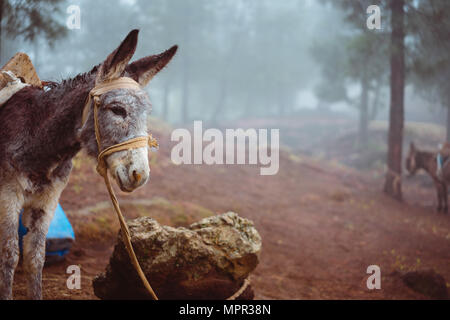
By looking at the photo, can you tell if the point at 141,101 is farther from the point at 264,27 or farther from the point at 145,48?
the point at 264,27

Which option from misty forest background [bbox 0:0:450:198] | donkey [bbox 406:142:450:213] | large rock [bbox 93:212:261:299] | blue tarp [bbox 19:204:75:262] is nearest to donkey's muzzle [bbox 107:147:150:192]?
misty forest background [bbox 0:0:450:198]

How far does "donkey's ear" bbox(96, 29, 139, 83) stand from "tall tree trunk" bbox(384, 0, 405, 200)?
10.4 meters

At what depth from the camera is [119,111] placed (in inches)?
76.4

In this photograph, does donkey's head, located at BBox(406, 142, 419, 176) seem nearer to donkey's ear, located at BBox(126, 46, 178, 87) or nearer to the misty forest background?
the misty forest background

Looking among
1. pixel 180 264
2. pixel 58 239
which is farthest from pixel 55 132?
pixel 58 239

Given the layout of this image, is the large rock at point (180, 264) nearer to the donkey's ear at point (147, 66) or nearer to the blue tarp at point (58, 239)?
the blue tarp at point (58, 239)

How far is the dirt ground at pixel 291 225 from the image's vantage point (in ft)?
14.4

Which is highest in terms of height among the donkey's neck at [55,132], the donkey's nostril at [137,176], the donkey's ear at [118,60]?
the donkey's ear at [118,60]

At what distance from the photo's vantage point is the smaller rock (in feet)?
13.9

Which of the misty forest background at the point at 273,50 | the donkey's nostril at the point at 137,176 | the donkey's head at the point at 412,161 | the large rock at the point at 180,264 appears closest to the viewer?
the donkey's nostril at the point at 137,176

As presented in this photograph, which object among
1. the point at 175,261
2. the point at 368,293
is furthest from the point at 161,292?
the point at 368,293

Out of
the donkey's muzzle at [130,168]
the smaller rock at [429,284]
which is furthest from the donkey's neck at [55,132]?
the smaller rock at [429,284]

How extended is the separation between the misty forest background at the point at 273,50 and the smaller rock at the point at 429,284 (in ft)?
17.1
